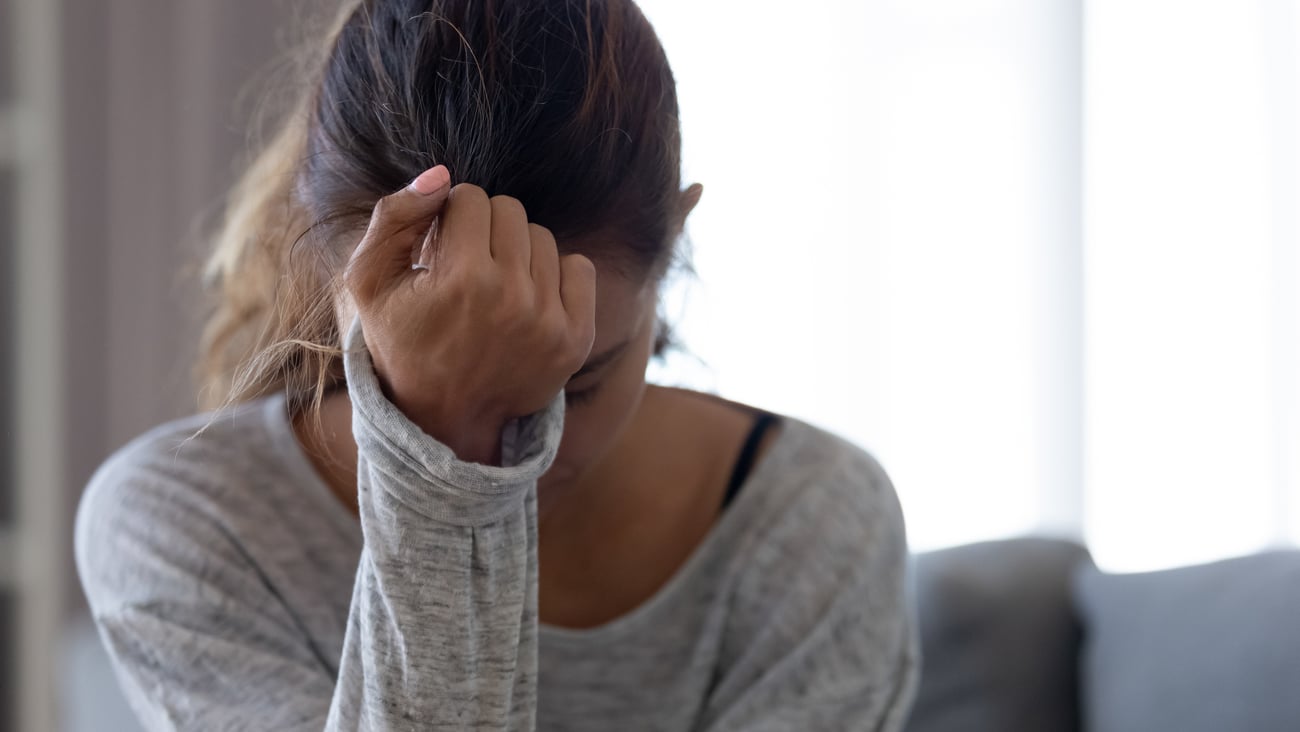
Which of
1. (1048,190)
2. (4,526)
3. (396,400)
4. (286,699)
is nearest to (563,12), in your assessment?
(396,400)

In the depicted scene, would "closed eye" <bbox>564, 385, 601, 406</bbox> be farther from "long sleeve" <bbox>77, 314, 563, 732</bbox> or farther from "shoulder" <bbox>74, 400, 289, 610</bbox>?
"shoulder" <bbox>74, 400, 289, 610</bbox>

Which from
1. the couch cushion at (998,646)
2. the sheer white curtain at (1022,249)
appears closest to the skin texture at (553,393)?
the couch cushion at (998,646)

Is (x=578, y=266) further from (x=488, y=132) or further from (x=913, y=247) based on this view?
(x=913, y=247)

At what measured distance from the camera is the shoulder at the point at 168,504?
0.84 metres

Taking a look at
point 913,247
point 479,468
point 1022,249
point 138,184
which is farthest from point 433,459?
point 1022,249

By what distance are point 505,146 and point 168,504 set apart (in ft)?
1.42

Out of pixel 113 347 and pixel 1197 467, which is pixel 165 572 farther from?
pixel 1197 467

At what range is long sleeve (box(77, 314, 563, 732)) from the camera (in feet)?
1.99

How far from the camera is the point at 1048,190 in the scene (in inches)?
77.9

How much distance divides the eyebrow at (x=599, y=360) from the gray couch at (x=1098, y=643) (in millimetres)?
588

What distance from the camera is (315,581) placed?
90 cm

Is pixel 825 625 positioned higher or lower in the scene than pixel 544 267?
lower

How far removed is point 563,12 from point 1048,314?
153 centimetres

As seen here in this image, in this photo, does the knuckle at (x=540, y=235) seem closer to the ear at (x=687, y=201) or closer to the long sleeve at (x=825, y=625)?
the ear at (x=687, y=201)
